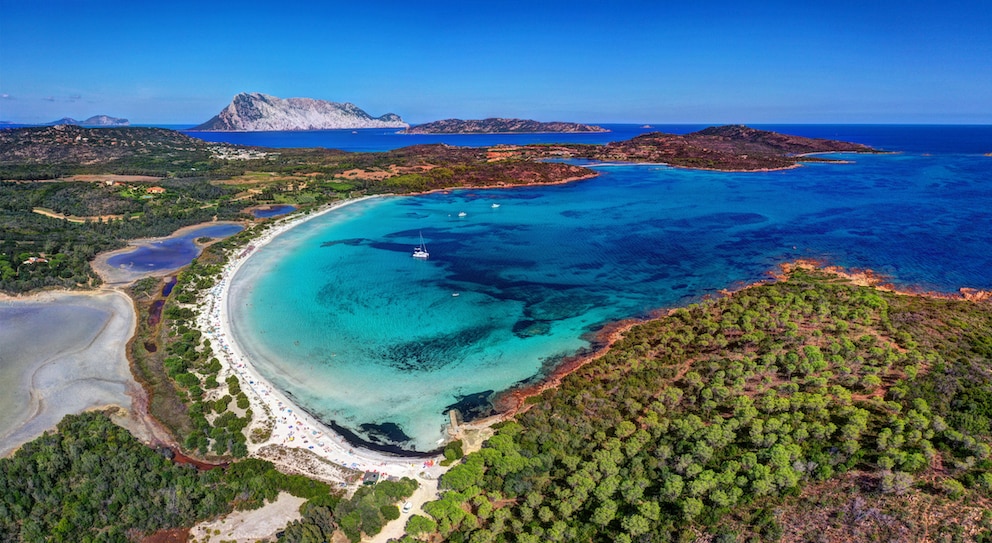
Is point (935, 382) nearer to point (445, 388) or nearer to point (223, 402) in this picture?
point (445, 388)

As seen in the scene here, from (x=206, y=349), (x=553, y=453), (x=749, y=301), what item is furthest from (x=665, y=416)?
(x=206, y=349)

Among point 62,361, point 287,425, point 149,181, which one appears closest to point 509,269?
point 287,425

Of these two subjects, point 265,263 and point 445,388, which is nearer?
point 445,388

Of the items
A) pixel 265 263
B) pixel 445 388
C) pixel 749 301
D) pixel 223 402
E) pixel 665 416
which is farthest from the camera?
pixel 265 263

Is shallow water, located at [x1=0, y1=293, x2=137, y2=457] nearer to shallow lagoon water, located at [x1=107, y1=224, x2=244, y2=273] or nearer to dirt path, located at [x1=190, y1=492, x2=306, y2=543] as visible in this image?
shallow lagoon water, located at [x1=107, y1=224, x2=244, y2=273]

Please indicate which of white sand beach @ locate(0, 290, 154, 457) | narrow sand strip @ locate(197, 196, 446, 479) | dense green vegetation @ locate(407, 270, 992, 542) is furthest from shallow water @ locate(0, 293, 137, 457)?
dense green vegetation @ locate(407, 270, 992, 542)

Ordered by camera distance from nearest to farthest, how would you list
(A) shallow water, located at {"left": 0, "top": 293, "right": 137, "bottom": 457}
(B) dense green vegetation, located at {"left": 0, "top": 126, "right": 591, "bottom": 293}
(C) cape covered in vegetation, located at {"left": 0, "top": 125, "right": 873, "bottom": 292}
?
(A) shallow water, located at {"left": 0, "top": 293, "right": 137, "bottom": 457} < (B) dense green vegetation, located at {"left": 0, "top": 126, "right": 591, "bottom": 293} < (C) cape covered in vegetation, located at {"left": 0, "top": 125, "right": 873, "bottom": 292}

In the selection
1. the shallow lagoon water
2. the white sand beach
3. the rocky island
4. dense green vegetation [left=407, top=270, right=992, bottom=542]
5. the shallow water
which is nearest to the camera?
dense green vegetation [left=407, top=270, right=992, bottom=542]
